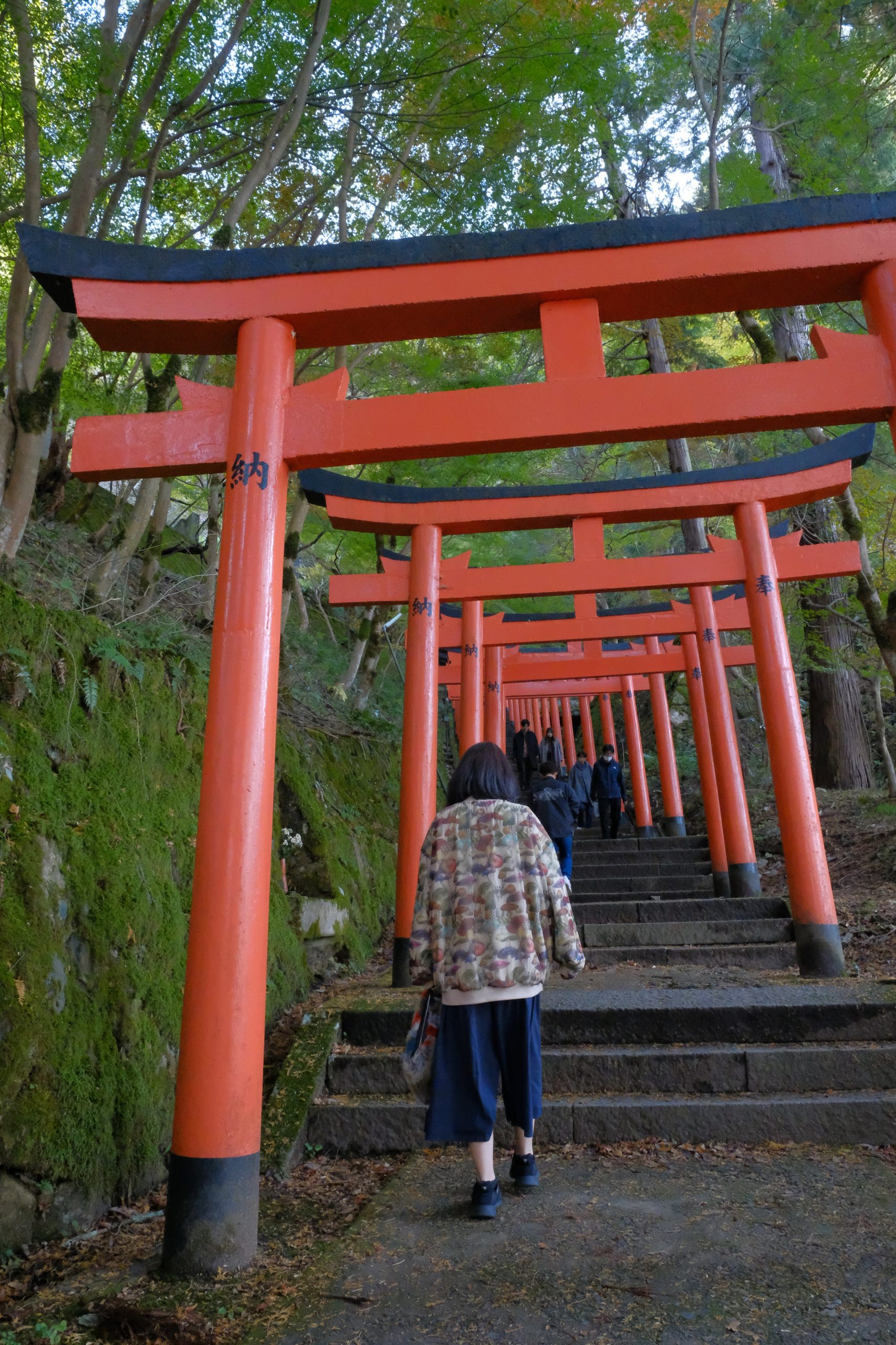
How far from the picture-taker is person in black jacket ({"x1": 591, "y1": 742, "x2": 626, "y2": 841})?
1363 centimetres

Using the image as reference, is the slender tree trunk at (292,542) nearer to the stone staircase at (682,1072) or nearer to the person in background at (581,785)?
the stone staircase at (682,1072)

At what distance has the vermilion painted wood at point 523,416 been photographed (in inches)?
149

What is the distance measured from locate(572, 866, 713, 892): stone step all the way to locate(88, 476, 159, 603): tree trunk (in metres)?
7.03

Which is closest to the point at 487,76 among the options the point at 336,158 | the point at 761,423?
the point at 336,158

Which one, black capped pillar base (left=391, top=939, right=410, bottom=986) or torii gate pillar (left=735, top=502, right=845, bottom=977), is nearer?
torii gate pillar (left=735, top=502, right=845, bottom=977)

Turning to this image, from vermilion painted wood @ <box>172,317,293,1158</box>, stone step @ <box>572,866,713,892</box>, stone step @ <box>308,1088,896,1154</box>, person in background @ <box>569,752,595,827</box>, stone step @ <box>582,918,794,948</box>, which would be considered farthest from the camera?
person in background @ <box>569,752,595,827</box>

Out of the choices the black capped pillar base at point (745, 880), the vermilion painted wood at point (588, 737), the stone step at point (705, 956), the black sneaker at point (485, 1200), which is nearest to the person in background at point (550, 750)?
the vermilion painted wood at point (588, 737)

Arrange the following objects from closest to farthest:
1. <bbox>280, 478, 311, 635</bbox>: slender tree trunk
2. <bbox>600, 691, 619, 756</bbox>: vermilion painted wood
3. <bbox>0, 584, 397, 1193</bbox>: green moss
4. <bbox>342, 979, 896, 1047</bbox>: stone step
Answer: <bbox>0, 584, 397, 1193</bbox>: green moss → <bbox>342, 979, 896, 1047</bbox>: stone step → <bbox>280, 478, 311, 635</bbox>: slender tree trunk → <bbox>600, 691, 619, 756</bbox>: vermilion painted wood

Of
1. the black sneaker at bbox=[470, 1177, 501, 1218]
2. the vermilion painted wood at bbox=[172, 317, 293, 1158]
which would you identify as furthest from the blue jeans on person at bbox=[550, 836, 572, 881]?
the vermilion painted wood at bbox=[172, 317, 293, 1158]

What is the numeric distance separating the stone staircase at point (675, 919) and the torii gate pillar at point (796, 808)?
0.71 m

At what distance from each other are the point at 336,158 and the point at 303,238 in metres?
1.03

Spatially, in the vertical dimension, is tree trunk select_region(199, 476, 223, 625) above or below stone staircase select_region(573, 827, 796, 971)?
above

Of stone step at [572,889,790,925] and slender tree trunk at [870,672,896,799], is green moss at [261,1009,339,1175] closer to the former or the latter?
stone step at [572,889,790,925]

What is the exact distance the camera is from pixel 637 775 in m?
14.9
